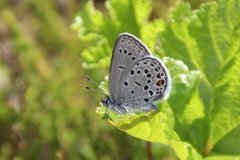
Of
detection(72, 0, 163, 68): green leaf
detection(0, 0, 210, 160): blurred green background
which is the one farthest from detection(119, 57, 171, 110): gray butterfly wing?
detection(0, 0, 210, 160): blurred green background

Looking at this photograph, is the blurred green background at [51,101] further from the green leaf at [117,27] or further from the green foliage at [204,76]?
the green foliage at [204,76]

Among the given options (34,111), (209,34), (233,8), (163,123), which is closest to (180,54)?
(209,34)

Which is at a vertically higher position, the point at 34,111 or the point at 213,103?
the point at 34,111

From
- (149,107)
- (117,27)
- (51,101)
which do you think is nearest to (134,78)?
(149,107)

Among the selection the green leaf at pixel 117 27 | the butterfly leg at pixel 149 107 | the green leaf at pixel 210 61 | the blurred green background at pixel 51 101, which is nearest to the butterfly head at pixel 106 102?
the butterfly leg at pixel 149 107

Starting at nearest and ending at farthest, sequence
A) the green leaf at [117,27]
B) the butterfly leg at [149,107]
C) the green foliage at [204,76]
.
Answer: the butterfly leg at [149,107], the green foliage at [204,76], the green leaf at [117,27]

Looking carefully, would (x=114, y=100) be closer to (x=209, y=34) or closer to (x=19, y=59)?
(x=209, y=34)
